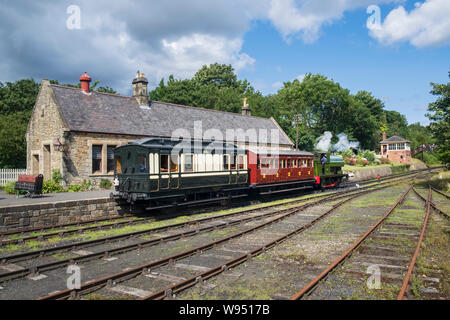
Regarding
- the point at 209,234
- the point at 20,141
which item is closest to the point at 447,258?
the point at 209,234

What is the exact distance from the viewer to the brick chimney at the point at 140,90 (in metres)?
26.4

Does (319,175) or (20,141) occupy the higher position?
(20,141)

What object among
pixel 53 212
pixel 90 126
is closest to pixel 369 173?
pixel 90 126

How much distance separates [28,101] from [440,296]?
47.3 m

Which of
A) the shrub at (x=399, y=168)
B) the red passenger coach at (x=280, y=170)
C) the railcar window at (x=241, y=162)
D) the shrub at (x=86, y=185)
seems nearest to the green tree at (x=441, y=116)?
the red passenger coach at (x=280, y=170)

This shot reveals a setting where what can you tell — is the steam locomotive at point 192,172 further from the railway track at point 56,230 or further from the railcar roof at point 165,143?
the railway track at point 56,230

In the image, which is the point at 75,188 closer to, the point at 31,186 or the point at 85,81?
the point at 31,186

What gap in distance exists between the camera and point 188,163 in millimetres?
15336

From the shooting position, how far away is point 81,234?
1160 cm

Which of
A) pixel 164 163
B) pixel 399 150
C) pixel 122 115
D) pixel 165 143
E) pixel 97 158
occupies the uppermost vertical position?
pixel 122 115

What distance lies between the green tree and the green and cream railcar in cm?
1429

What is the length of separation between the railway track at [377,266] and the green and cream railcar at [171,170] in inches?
308

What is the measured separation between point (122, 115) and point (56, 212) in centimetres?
1191
